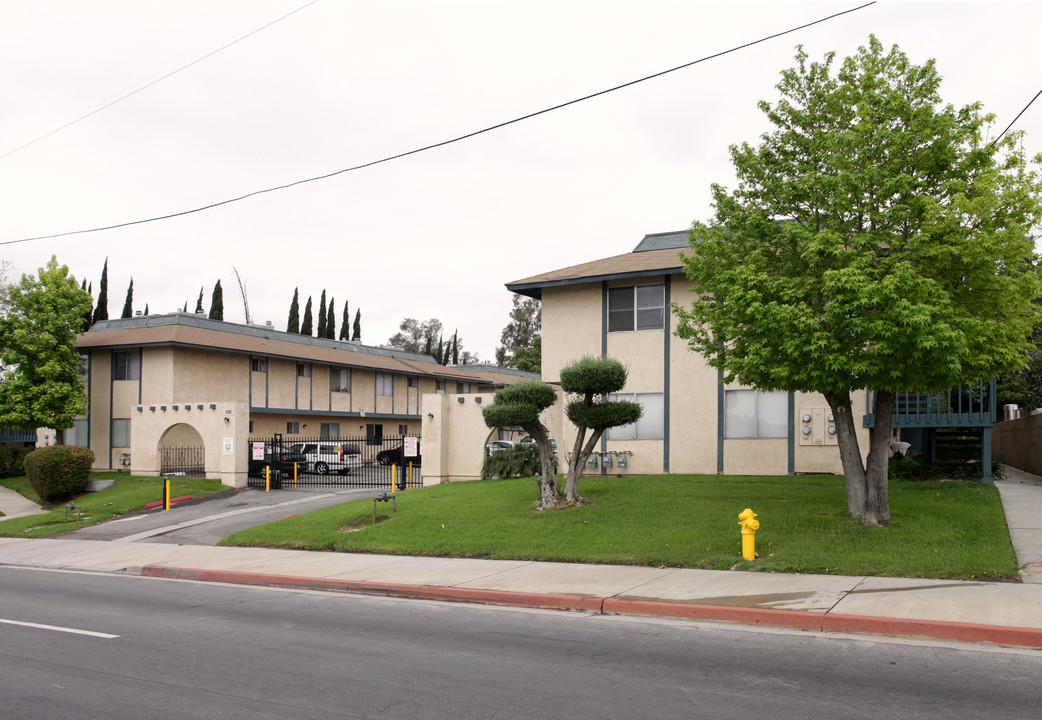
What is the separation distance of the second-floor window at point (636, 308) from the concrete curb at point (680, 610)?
13.0 meters

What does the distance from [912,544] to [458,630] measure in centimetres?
682

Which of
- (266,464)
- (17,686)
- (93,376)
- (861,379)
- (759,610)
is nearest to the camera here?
(17,686)

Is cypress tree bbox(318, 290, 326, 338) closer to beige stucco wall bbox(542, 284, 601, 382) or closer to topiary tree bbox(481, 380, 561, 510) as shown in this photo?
beige stucco wall bbox(542, 284, 601, 382)

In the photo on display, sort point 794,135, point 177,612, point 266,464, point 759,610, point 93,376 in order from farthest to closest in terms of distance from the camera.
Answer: point 93,376 < point 266,464 < point 794,135 < point 177,612 < point 759,610

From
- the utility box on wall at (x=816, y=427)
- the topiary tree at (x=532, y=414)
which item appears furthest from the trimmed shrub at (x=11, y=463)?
the utility box on wall at (x=816, y=427)

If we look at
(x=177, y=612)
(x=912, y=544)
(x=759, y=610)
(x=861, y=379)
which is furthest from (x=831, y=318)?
(x=177, y=612)

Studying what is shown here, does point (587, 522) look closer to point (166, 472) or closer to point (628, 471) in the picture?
point (628, 471)

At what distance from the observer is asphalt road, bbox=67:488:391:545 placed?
18578 mm

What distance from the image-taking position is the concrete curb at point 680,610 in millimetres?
7584

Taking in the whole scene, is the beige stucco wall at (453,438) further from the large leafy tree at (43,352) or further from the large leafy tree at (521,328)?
the large leafy tree at (521,328)

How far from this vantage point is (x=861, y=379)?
40.1 feet

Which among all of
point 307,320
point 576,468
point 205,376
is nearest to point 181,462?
point 205,376

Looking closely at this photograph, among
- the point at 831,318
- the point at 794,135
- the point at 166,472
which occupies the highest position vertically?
the point at 794,135

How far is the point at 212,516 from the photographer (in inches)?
826
